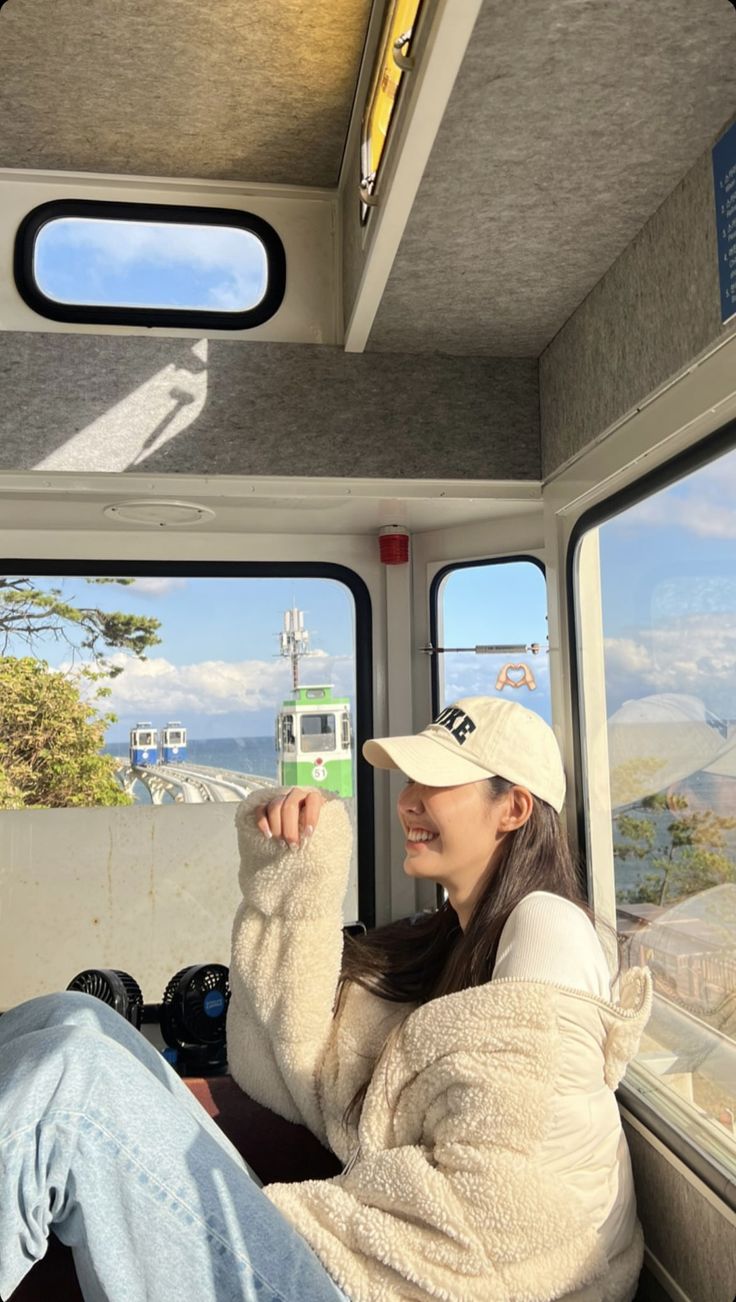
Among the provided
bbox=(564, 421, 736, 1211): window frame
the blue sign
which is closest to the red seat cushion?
bbox=(564, 421, 736, 1211): window frame

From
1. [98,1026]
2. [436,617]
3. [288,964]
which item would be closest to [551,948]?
[288,964]

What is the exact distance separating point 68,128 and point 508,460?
1.08 m

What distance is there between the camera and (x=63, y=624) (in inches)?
97.3

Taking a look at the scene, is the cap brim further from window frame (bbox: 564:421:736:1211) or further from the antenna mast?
the antenna mast

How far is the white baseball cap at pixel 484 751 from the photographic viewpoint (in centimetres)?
154

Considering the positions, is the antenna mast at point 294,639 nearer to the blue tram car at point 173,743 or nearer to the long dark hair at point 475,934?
the blue tram car at point 173,743

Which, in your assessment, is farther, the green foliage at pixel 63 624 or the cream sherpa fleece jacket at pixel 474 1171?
the green foliage at pixel 63 624

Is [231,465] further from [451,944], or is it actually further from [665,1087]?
[665,1087]

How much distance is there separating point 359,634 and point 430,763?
107 cm

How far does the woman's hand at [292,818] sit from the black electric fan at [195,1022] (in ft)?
1.91

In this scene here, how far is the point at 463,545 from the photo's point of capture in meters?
2.52

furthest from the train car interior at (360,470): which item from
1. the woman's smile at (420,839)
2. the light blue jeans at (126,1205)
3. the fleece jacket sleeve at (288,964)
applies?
the woman's smile at (420,839)

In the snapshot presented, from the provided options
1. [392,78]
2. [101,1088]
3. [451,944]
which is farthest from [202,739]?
[392,78]

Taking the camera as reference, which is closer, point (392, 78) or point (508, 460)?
point (392, 78)
